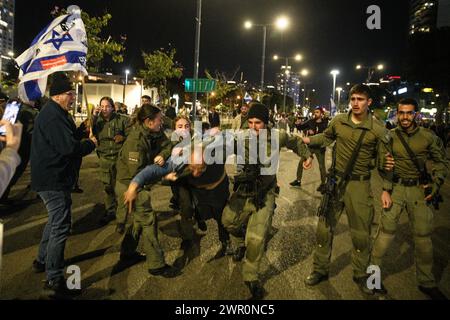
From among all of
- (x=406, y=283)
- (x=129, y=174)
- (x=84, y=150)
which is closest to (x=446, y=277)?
(x=406, y=283)

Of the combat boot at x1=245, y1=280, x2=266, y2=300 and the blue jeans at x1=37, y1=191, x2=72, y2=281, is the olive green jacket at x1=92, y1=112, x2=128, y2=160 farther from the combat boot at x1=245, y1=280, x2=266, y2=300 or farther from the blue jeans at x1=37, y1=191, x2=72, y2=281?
the combat boot at x1=245, y1=280, x2=266, y2=300

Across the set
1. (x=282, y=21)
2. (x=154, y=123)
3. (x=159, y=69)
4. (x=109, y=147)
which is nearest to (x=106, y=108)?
(x=109, y=147)

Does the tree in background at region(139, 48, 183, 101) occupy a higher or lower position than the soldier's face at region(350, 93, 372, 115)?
higher

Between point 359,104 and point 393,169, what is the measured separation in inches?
31.3

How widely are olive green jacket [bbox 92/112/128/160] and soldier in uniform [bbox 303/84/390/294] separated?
380cm

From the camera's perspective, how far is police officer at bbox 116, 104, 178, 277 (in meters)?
4.62

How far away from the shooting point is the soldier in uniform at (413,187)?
4.41 metres

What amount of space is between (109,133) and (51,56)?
6.18ft

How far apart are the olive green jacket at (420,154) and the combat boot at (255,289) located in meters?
1.95

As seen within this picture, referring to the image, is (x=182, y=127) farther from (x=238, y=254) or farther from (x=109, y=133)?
(x=238, y=254)

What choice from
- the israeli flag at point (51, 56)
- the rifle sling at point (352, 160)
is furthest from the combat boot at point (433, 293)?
the israeli flag at point (51, 56)

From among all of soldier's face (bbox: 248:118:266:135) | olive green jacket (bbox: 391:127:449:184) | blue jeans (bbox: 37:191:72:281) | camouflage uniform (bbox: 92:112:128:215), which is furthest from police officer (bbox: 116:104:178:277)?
olive green jacket (bbox: 391:127:449:184)

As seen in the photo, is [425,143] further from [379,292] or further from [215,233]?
[215,233]

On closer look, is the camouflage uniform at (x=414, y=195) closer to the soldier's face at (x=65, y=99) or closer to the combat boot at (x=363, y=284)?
the combat boot at (x=363, y=284)
